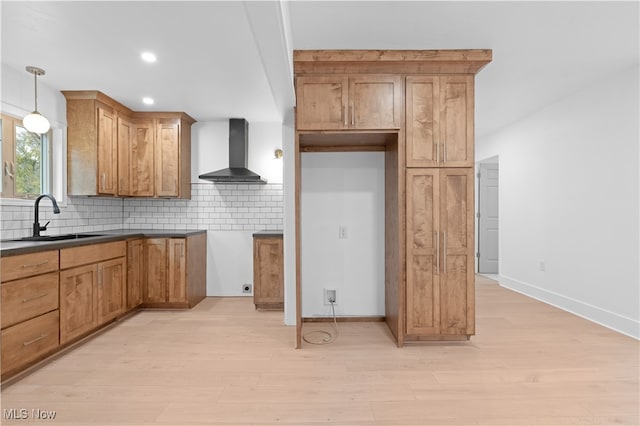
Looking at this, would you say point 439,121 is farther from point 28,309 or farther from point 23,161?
point 23,161

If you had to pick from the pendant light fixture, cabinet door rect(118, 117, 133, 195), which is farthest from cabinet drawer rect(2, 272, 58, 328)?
cabinet door rect(118, 117, 133, 195)

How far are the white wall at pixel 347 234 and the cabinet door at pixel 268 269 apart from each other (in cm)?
56

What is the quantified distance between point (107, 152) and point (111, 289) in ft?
5.17

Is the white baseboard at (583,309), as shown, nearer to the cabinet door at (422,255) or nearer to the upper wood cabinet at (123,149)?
the cabinet door at (422,255)

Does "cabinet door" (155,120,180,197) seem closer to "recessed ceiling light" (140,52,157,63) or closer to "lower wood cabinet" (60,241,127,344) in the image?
"lower wood cabinet" (60,241,127,344)

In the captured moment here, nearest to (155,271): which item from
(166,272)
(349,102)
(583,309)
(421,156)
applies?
(166,272)

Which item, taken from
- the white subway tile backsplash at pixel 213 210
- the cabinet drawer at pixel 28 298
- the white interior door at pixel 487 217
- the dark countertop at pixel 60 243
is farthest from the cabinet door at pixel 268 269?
the white interior door at pixel 487 217

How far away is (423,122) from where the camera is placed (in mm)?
2775

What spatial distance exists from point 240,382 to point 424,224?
1.89 m

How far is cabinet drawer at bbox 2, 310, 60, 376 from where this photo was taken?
7.22 ft

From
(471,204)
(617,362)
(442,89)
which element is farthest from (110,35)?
(617,362)

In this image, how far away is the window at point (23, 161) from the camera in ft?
9.78

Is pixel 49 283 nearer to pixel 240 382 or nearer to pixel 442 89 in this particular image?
pixel 240 382

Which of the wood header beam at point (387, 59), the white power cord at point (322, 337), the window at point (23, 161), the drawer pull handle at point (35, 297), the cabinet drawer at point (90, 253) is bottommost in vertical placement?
the white power cord at point (322, 337)
